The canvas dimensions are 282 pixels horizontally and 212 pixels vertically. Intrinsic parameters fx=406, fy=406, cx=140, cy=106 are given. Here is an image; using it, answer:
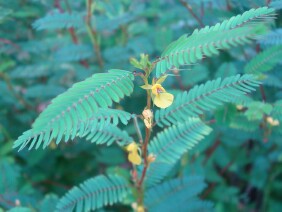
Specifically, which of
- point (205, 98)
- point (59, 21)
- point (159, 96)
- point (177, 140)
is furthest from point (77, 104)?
point (59, 21)

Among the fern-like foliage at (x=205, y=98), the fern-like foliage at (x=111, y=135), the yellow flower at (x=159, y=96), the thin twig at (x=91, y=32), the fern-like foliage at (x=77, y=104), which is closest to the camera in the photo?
the fern-like foliage at (x=77, y=104)

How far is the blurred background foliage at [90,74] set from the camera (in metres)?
1.56

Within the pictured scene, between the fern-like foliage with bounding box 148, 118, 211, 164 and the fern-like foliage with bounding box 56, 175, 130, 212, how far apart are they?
13cm

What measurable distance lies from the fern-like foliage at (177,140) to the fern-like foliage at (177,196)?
230 mm

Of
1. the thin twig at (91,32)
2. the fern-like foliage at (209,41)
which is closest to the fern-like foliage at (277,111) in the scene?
the fern-like foliage at (209,41)

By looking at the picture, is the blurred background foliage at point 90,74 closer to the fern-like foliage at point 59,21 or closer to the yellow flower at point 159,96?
the fern-like foliage at point 59,21

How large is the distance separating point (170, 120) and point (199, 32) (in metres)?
0.28

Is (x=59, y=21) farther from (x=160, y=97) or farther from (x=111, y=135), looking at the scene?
(x=160, y=97)

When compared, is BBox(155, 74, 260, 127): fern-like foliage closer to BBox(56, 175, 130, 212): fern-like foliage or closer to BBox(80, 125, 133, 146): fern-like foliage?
BBox(80, 125, 133, 146): fern-like foliage

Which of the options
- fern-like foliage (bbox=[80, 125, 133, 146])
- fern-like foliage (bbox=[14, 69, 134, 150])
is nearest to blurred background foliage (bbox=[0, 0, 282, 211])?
fern-like foliage (bbox=[80, 125, 133, 146])

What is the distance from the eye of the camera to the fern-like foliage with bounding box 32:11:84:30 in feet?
5.06

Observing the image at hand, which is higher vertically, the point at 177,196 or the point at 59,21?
the point at 59,21

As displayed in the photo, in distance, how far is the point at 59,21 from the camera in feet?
5.12

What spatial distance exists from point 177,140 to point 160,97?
1.24 feet
